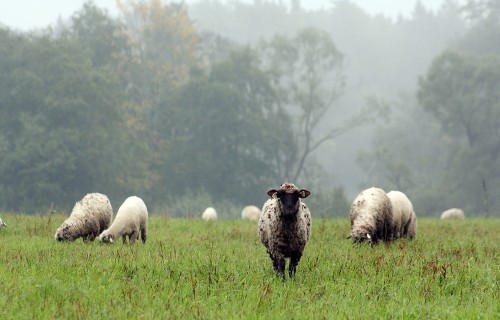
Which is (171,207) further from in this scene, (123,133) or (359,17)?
(359,17)

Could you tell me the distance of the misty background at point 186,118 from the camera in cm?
4559

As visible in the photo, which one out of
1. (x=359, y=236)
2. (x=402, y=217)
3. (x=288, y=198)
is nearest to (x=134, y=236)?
(x=359, y=236)

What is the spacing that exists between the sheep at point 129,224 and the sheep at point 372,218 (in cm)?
498

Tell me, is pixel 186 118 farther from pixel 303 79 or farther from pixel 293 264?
pixel 293 264

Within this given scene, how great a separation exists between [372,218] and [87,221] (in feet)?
21.7

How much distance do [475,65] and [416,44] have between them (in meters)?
88.8

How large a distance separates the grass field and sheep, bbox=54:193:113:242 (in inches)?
16.8

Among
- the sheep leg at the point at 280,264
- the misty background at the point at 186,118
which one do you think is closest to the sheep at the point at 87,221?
the sheep leg at the point at 280,264

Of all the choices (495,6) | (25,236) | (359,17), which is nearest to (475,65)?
(495,6)

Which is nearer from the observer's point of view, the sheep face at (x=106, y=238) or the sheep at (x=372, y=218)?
the sheep face at (x=106, y=238)

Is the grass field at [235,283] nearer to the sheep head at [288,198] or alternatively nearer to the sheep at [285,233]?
the sheep at [285,233]

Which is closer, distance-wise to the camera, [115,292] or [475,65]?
[115,292]

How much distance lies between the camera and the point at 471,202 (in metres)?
58.0

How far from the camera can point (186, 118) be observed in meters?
56.4
